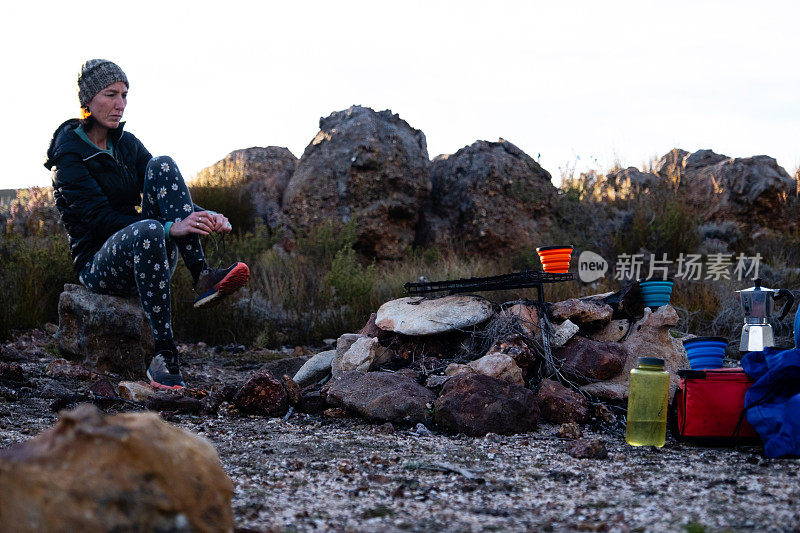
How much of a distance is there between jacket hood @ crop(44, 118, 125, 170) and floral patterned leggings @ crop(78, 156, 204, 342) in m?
0.33

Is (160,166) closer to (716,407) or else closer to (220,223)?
(220,223)

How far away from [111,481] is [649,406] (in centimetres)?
226

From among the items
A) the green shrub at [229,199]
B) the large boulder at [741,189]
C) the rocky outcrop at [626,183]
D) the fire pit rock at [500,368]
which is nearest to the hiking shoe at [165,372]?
the fire pit rock at [500,368]

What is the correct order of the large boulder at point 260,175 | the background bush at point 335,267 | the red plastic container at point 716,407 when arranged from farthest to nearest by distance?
the large boulder at point 260,175 < the background bush at point 335,267 < the red plastic container at point 716,407

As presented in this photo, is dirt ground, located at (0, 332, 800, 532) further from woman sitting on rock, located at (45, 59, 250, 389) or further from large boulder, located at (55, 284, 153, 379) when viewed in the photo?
large boulder, located at (55, 284, 153, 379)

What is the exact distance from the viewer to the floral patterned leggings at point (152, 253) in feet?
12.4

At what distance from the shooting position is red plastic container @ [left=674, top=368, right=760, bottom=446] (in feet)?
9.30

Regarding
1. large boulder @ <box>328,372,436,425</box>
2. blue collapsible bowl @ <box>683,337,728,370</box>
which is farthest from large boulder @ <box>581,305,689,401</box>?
large boulder @ <box>328,372,436,425</box>

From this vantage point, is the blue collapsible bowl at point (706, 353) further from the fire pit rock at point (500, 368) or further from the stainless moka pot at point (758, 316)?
the fire pit rock at point (500, 368)

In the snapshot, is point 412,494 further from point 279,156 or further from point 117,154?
point 279,156

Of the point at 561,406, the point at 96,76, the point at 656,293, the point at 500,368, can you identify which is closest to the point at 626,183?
the point at 656,293

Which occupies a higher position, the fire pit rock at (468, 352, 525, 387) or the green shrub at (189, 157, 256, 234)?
the green shrub at (189, 157, 256, 234)

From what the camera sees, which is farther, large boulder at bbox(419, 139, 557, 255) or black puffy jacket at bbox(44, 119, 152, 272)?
large boulder at bbox(419, 139, 557, 255)

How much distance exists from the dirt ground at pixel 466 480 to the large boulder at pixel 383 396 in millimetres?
71
